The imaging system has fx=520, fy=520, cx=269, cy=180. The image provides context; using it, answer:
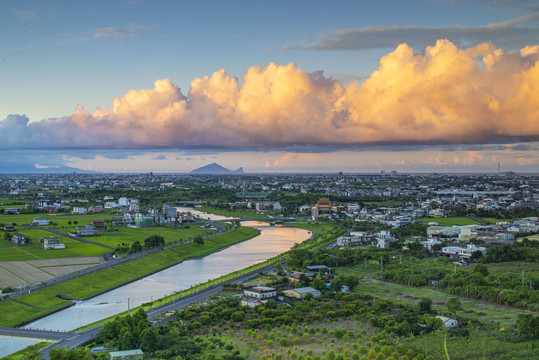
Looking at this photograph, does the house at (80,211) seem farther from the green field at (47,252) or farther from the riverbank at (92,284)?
the riverbank at (92,284)

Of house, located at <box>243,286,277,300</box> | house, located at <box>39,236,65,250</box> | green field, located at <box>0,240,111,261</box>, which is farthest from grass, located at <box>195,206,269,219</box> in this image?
house, located at <box>243,286,277,300</box>

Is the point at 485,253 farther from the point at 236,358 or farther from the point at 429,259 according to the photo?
the point at 236,358

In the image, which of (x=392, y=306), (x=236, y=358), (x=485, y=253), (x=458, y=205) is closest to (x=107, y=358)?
(x=236, y=358)

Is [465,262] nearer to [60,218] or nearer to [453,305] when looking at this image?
[453,305]

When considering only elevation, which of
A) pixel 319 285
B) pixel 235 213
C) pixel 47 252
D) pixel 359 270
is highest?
pixel 47 252

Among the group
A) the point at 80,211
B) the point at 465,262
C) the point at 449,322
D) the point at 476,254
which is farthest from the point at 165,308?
the point at 80,211

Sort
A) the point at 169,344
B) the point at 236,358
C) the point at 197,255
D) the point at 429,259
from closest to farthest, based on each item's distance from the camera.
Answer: the point at 236,358, the point at 169,344, the point at 429,259, the point at 197,255
